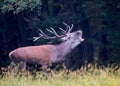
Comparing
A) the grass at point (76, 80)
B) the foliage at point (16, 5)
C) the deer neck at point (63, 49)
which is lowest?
the deer neck at point (63, 49)

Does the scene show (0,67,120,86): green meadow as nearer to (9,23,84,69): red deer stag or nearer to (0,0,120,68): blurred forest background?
(9,23,84,69): red deer stag

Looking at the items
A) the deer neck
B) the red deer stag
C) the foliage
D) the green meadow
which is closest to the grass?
the green meadow

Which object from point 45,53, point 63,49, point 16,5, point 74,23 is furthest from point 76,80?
point 74,23

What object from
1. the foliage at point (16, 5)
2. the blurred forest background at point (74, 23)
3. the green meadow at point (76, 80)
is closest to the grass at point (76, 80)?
the green meadow at point (76, 80)

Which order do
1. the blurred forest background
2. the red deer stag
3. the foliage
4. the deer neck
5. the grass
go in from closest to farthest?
the grass
the red deer stag
the deer neck
the foliage
the blurred forest background

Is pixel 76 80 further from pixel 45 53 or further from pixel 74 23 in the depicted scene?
pixel 74 23

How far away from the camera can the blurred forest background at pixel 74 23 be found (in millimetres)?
16109

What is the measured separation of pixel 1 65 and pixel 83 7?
169 inches

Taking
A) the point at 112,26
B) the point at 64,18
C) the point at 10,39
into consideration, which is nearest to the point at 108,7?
the point at 112,26

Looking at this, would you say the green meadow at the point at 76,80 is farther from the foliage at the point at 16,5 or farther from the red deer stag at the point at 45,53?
the foliage at the point at 16,5

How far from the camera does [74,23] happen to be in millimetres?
17562

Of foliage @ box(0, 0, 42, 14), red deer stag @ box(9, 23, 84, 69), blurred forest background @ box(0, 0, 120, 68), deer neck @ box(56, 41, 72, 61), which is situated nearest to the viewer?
red deer stag @ box(9, 23, 84, 69)

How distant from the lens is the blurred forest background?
16.1 meters

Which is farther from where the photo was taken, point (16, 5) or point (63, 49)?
point (16, 5)
